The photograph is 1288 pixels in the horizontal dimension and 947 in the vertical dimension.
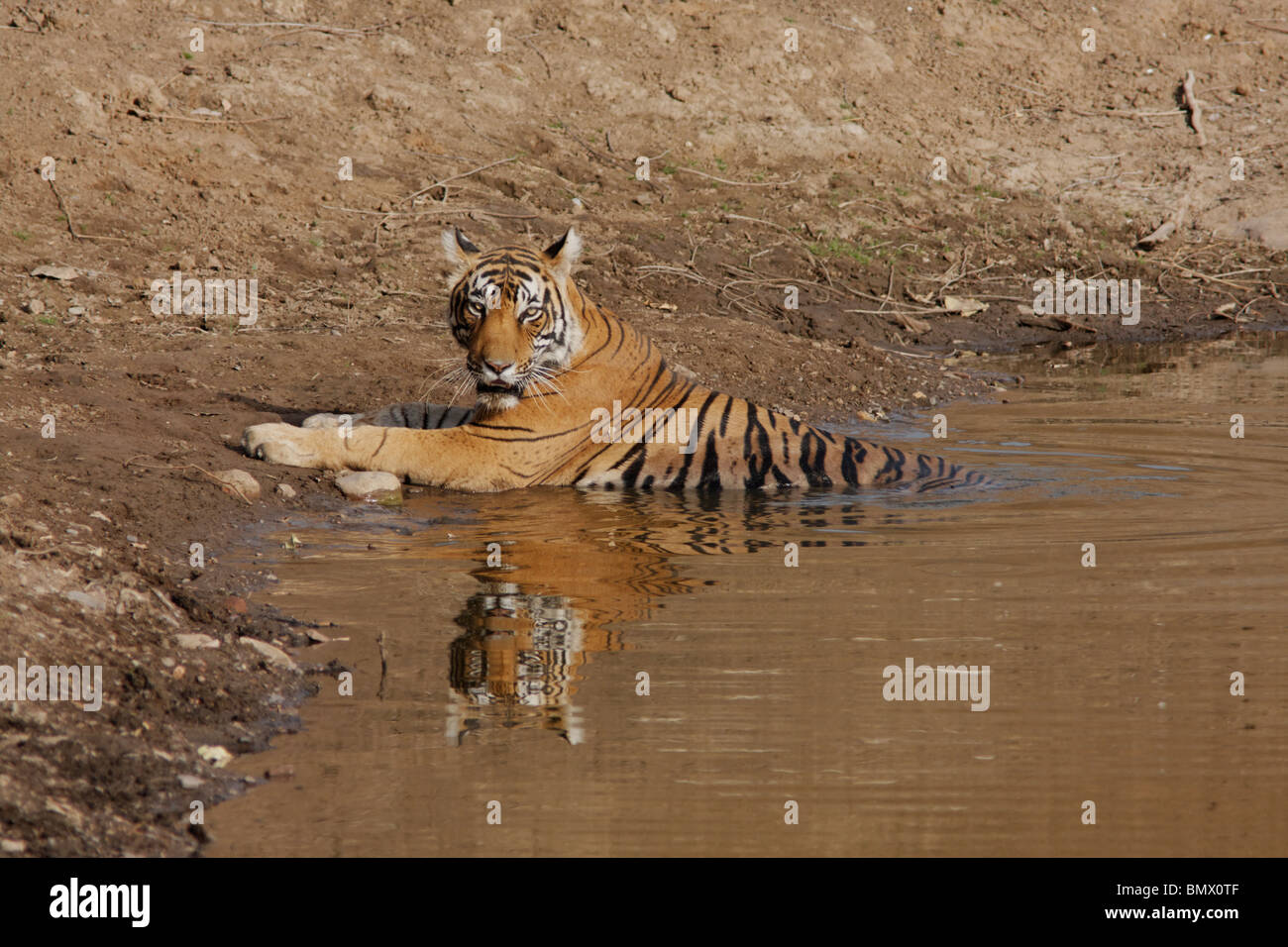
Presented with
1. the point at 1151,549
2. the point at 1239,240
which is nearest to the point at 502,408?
the point at 1151,549

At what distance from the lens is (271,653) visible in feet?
14.3

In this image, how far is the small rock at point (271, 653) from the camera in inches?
170

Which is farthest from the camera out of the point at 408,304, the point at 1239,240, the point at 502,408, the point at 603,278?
the point at 1239,240

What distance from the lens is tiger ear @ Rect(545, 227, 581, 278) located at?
7.30 m

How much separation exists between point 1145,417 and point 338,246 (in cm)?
561

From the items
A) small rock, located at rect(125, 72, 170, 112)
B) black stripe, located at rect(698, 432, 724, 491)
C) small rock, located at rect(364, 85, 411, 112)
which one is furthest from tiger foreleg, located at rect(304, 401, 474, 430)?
small rock, located at rect(364, 85, 411, 112)

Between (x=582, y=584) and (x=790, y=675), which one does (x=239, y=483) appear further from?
(x=790, y=675)

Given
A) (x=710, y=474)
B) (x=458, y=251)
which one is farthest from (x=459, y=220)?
(x=710, y=474)

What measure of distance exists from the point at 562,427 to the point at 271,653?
304 cm

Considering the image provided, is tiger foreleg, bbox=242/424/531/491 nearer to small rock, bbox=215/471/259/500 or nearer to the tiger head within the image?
the tiger head

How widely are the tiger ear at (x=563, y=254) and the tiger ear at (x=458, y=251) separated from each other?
1.28 feet

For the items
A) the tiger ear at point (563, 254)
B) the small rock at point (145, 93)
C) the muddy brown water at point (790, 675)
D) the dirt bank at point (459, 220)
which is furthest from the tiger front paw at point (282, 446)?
the small rock at point (145, 93)

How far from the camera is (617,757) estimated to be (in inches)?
143

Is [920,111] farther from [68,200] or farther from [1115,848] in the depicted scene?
[1115,848]
